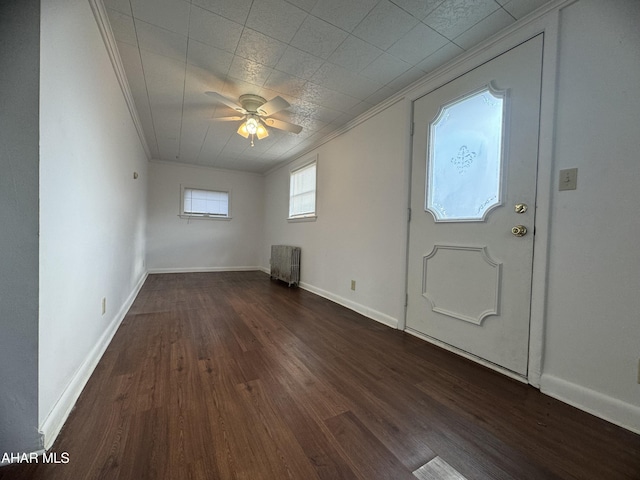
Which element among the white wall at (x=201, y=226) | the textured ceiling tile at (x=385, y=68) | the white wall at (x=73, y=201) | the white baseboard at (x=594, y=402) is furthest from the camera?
the white wall at (x=201, y=226)

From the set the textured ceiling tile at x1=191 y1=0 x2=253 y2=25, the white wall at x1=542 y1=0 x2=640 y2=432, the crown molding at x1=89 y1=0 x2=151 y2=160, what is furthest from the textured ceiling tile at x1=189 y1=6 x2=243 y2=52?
the white wall at x1=542 y1=0 x2=640 y2=432

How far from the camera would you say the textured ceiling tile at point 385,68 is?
6.55 ft

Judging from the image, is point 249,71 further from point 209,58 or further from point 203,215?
point 203,215

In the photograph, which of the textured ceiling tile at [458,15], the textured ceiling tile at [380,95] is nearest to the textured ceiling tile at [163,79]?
the textured ceiling tile at [380,95]

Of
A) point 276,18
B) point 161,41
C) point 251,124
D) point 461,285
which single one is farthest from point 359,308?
point 161,41

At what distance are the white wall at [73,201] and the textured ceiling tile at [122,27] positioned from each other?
168 millimetres

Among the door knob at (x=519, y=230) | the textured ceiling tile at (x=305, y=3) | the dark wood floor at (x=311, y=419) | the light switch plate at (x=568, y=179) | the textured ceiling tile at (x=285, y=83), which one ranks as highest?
the textured ceiling tile at (x=285, y=83)

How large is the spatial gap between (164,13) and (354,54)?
1.31 metres

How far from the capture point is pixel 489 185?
1.81 meters

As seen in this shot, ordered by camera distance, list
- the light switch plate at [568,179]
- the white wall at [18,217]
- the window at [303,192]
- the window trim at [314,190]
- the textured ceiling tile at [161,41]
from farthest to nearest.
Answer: the window at [303,192] < the window trim at [314,190] < the textured ceiling tile at [161,41] < the light switch plate at [568,179] < the white wall at [18,217]

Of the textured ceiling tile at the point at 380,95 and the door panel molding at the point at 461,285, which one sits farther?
the textured ceiling tile at the point at 380,95

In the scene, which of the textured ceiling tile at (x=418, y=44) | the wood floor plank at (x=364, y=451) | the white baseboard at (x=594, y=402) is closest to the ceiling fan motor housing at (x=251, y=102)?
the textured ceiling tile at (x=418, y=44)

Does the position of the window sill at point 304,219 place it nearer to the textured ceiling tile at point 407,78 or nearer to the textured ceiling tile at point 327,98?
the textured ceiling tile at point 327,98

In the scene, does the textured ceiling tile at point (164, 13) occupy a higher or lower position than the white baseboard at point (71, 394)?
higher
